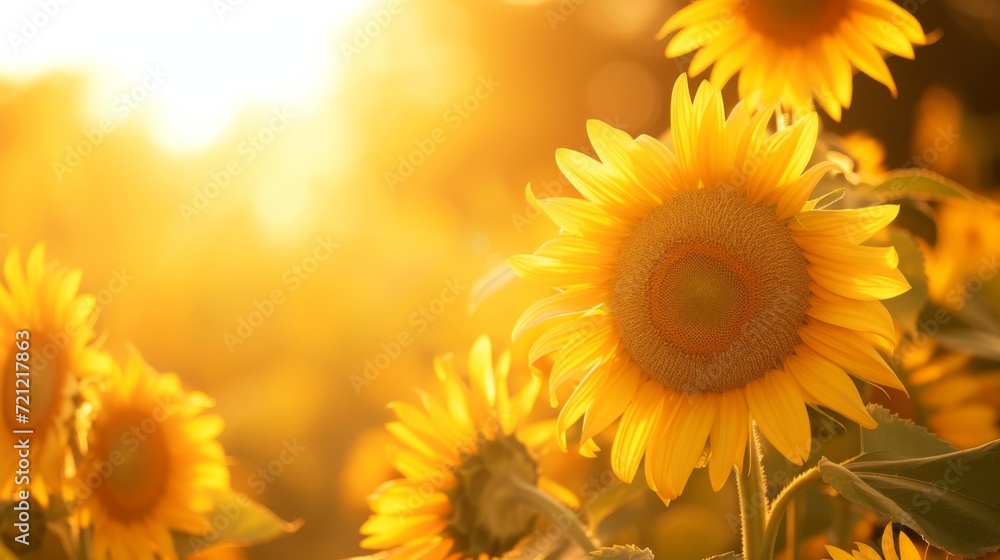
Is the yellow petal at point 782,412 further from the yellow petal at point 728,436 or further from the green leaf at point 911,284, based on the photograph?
the green leaf at point 911,284

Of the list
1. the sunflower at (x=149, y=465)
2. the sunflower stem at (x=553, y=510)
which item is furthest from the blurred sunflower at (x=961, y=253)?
the sunflower at (x=149, y=465)

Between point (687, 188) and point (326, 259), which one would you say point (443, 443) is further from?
point (326, 259)

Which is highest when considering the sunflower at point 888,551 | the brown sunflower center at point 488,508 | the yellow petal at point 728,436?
the yellow petal at point 728,436

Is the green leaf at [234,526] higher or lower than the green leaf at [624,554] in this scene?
lower

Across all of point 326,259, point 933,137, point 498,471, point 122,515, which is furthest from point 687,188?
point 933,137

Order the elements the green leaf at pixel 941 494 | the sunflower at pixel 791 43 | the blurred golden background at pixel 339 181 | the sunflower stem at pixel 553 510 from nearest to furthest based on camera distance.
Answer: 1. the green leaf at pixel 941 494
2. the sunflower stem at pixel 553 510
3. the sunflower at pixel 791 43
4. the blurred golden background at pixel 339 181

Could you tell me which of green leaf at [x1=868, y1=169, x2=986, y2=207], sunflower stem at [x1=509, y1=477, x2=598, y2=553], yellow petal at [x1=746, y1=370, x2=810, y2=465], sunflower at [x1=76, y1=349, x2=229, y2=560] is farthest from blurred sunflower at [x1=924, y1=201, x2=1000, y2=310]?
sunflower at [x1=76, y1=349, x2=229, y2=560]
